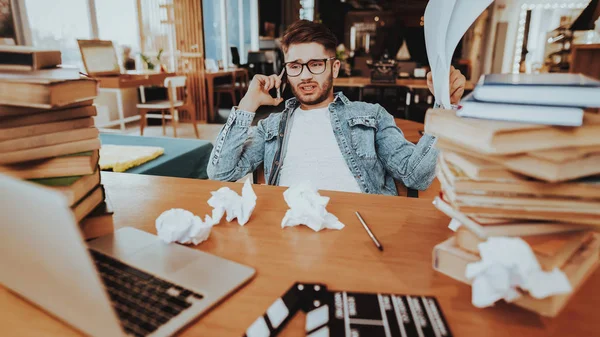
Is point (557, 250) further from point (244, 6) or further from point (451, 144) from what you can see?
point (244, 6)

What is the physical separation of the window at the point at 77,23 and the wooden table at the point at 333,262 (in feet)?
13.8

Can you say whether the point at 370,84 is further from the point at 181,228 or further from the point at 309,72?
the point at 181,228

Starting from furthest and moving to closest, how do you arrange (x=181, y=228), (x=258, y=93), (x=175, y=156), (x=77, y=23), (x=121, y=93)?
(x=121, y=93)
(x=77, y=23)
(x=175, y=156)
(x=258, y=93)
(x=181, y=228)

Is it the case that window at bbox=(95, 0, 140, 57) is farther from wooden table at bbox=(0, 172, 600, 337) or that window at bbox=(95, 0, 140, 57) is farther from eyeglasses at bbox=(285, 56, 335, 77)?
wooden table at bbox=(0, 172, 600, 337)

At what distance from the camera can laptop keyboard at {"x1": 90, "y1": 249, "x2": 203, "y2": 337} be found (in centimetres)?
50

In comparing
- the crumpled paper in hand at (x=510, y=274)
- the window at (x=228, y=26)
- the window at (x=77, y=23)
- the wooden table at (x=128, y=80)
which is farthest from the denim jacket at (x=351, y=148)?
the window at (x=228, y=26)

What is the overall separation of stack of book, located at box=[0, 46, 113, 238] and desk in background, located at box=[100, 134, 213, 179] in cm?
143

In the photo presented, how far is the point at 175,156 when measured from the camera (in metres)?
2.36


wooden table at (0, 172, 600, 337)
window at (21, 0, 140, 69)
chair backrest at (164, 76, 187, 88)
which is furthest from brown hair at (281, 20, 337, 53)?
window at (21, 0, 140, 69)

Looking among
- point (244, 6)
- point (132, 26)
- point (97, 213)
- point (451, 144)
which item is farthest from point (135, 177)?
point (244, 6)

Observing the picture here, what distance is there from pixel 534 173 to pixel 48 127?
29.1 inches

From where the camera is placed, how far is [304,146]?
1552mm

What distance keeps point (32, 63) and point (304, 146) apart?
99 centimetres

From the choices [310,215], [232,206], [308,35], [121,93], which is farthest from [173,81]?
[310,215]
